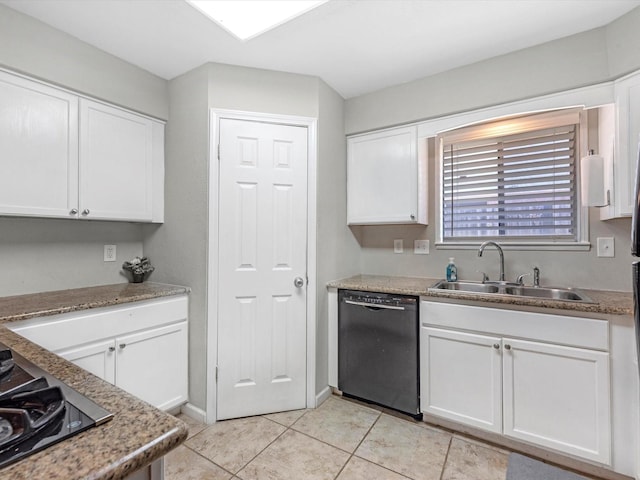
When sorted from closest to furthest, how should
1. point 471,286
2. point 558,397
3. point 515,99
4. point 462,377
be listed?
point 558,397 < point 462,377 < point 515,99 < point 471,286

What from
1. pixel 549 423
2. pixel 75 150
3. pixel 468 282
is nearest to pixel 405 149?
pixel 468 282

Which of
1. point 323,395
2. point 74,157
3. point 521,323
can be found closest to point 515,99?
point 521,323

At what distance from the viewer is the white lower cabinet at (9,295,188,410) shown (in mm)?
1579

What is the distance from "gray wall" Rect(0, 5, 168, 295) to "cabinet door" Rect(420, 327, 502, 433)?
2.28 metres

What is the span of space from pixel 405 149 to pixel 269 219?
3.89 ft

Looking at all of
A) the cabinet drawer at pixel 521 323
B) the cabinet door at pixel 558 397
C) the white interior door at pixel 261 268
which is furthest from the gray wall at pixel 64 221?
the cabinet door at pixel 558 397

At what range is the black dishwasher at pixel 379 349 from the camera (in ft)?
6.79

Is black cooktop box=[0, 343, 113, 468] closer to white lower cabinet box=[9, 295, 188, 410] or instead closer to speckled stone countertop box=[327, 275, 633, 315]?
white lower cabinet box=[9, 295, 188, 410]

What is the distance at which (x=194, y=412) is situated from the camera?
2121 millimetres

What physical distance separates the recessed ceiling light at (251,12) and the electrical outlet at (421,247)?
180cm

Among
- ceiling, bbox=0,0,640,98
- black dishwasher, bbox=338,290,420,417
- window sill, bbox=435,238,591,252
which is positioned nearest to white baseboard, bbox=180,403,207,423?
black dishwasher, bbox=338,290,420,417

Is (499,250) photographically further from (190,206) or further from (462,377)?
(190,206)

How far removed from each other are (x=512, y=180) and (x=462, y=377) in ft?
4.79

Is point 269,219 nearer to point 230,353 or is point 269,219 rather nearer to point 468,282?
point 230,353
